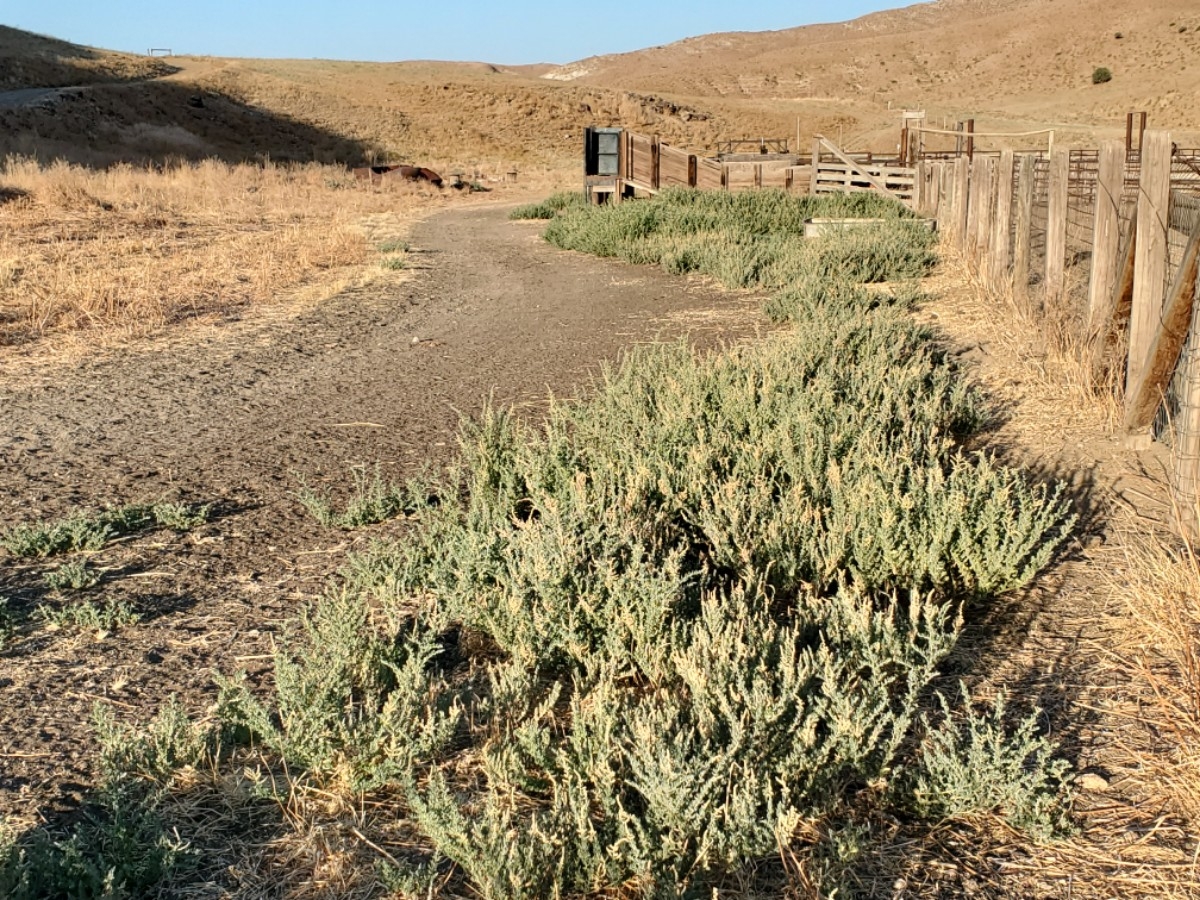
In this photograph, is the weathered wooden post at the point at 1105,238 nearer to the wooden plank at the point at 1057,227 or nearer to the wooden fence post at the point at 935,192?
the wooden plank at the point at 1057,227

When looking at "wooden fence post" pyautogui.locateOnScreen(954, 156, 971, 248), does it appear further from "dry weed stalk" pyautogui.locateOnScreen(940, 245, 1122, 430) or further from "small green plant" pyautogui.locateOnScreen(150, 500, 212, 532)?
"small green plant" pyautogui.locateOnScreen(150, 500, 212, 532)

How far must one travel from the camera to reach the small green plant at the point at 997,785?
270 centimetres

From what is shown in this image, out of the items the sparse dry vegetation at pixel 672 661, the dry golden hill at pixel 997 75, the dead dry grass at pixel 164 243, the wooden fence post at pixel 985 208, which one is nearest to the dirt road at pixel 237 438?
the sparse dry vegetation at pixel 672 661

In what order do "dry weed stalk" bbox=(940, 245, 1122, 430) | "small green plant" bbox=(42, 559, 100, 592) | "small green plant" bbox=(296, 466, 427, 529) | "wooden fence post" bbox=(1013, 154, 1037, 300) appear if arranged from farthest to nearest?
1. "wooden fence post" bbox=(1013, 154, 1037, 300)
2. "dry weed stalk" bbox=(940, 245, 1122, 430)
3. "small green plant" bbox=(296, 466, 427, 529)
4. "small green plant" bbox=(42, 559, 100, 592)

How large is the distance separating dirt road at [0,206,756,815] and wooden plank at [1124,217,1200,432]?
314 cm

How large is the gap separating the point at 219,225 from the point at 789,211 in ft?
29.7

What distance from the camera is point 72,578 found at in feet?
13.8

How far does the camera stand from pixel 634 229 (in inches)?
609

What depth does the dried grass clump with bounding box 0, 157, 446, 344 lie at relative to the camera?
399 inches

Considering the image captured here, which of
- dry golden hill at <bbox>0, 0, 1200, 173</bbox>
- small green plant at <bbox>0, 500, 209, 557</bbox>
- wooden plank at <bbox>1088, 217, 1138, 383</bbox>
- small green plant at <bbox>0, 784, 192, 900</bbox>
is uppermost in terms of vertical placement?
dry golden hill at <bbox>0, 0, 1200, 173</bbox>

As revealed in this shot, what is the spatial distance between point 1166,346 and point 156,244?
42.9 feet

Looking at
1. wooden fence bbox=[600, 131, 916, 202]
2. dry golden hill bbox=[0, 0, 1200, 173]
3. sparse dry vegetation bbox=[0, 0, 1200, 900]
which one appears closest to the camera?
sparse dry vegetation bbox=[0, 0, 1200, 900]

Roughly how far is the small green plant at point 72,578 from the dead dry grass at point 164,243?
5.38 m

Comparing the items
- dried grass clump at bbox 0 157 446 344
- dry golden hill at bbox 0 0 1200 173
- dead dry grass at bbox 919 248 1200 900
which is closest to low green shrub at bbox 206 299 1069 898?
dead dry grass at bbox 919 248 1200 900
